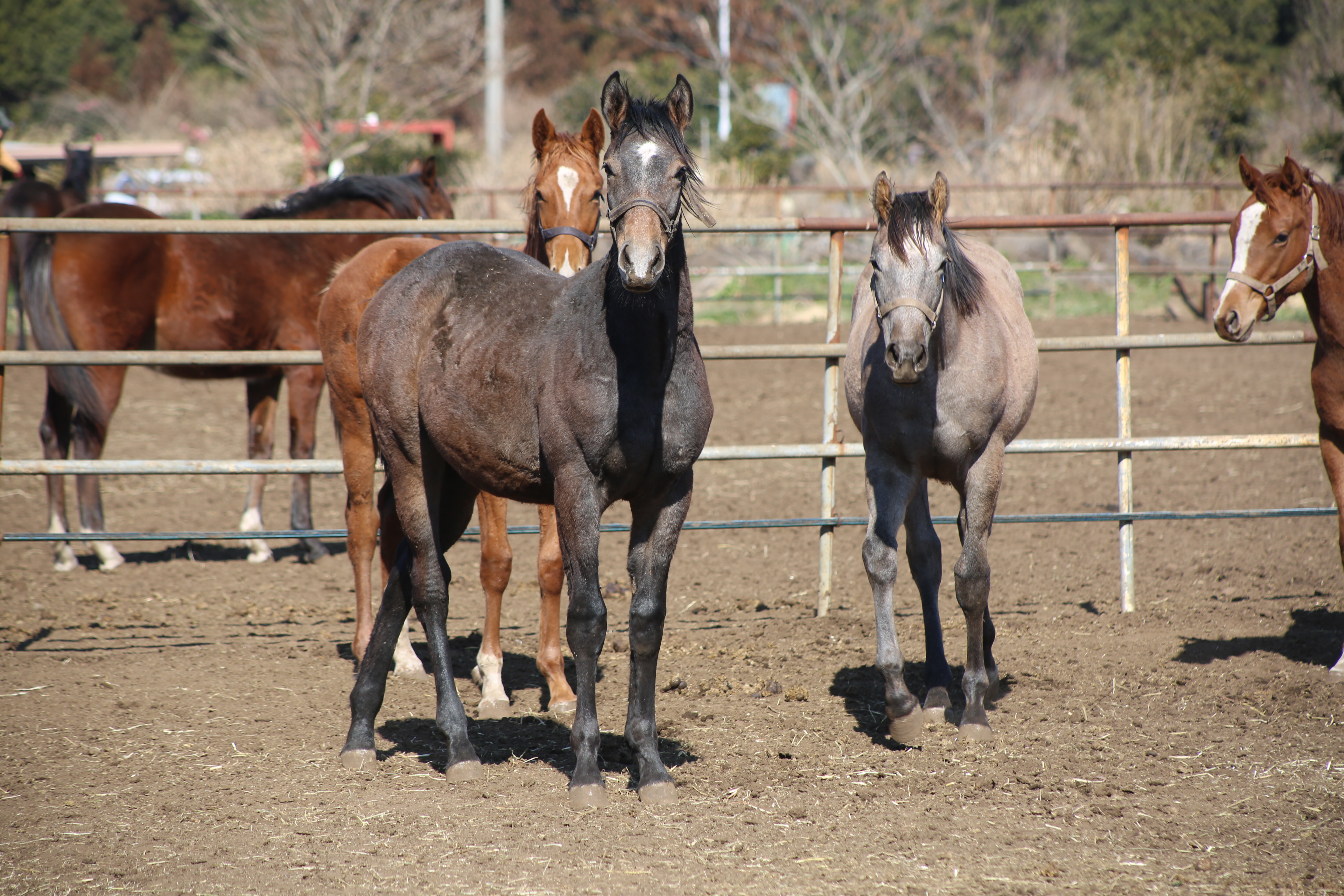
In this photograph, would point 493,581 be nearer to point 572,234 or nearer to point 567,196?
point 572,234

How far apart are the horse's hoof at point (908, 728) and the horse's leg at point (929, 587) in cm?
30

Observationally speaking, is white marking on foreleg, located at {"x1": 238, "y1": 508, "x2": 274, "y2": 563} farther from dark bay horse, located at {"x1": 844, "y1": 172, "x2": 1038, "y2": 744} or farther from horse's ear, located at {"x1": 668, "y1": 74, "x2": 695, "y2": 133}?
horse's ear, located at {"x1": 668, "y1": 74, "x2": 695, "y2": 133}

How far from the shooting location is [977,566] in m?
3.55

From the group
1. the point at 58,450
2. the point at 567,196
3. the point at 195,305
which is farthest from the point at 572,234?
the point at 58,450

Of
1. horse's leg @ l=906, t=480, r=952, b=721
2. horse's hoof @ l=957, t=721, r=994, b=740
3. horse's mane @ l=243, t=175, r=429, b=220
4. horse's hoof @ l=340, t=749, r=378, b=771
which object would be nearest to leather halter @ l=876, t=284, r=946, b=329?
horse's leg @ l=906, t=480, r=952, b=721

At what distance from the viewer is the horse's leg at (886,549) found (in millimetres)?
3414

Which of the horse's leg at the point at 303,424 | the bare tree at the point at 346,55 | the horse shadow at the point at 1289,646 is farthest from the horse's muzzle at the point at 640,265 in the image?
the bare tree at the point at 346,55

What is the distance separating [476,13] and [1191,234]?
1561 cm

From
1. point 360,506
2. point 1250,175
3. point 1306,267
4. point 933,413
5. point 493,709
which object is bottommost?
point 493,709

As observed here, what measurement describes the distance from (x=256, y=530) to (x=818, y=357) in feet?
12.2

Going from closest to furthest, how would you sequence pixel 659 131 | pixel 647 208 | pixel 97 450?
pixel 647 208 → pixel 659 131 → pixel 97 450

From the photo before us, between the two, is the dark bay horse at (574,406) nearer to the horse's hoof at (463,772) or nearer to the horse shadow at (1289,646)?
the horse's hoof at (463,772)

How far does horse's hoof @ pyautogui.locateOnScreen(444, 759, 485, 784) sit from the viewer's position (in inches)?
124

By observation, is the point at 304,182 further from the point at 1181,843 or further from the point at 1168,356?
the point at 1181,843
